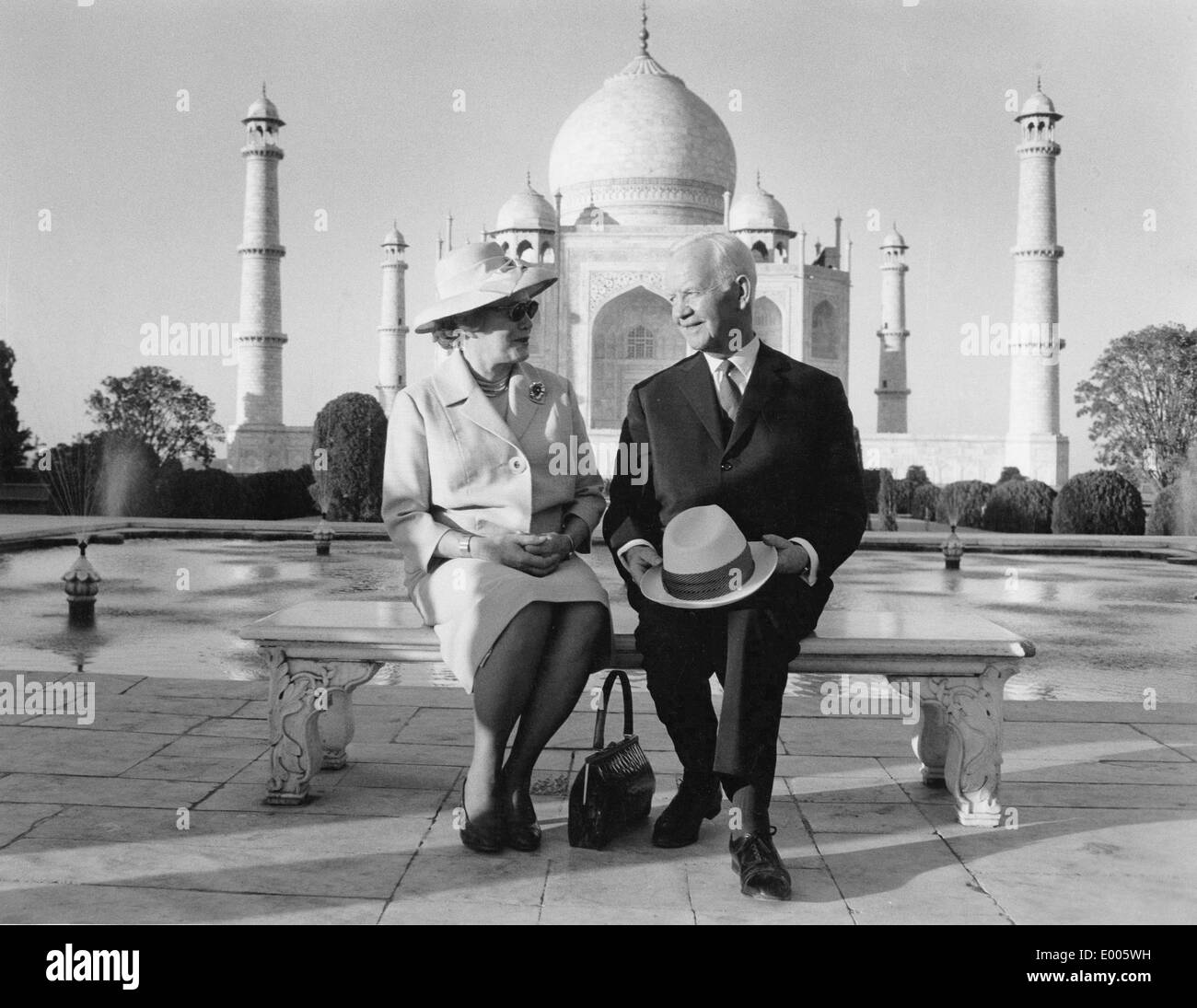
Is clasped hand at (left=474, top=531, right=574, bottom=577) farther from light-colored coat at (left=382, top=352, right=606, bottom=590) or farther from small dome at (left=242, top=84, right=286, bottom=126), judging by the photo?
small dome at (left=242, top=84, right=286, bottom=126)

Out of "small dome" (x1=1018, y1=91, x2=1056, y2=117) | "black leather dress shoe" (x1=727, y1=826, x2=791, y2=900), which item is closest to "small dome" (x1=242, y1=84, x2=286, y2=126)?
"small dome" (x1=1018, y1=91, x2=1056, y2=117)

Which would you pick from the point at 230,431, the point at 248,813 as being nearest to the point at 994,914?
the point at 248,813

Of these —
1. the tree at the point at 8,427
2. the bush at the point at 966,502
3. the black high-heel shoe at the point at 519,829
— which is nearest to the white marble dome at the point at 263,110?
the tree at the point at 8,427

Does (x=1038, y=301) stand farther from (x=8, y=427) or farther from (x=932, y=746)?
(x=932, y=746)

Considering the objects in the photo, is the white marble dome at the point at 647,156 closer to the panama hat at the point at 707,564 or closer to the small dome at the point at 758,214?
the small dome at the point at 758,214

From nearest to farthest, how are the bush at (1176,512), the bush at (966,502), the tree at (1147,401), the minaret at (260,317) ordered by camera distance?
the bush at (1176,512) → the bush at (966,502) → the tree at (1147,401) → the minaret at (260,317)

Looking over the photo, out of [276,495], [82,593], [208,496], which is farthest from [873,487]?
[82,593]
